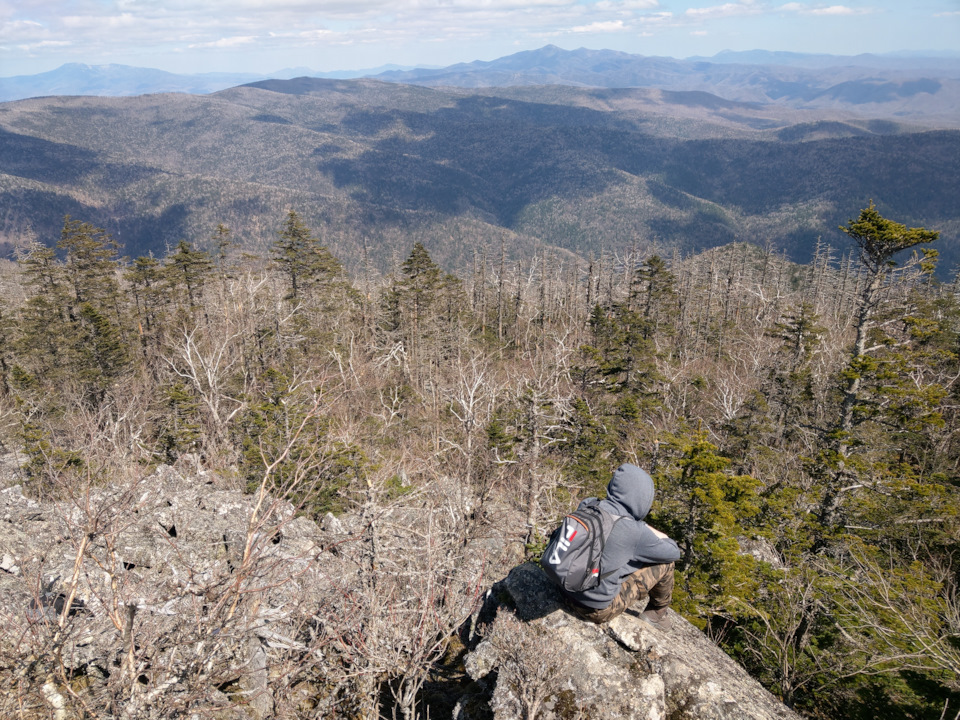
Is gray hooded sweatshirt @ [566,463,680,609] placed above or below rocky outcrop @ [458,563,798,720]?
above

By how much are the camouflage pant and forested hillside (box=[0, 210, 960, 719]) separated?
1.50 metres

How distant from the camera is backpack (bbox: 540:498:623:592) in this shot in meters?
4.82

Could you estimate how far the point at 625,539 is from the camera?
5020mm

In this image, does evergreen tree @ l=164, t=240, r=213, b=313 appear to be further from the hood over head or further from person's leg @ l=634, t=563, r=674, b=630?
the hood over head

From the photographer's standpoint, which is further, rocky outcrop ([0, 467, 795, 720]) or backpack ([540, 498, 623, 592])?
backpack ([540, 498, 623, 592])

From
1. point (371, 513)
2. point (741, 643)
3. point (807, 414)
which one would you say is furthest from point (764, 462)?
point (371, 513)

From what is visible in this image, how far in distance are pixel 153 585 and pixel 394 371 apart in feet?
91.1

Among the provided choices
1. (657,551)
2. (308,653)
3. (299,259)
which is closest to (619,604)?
(657,551)

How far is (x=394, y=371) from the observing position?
34.6m

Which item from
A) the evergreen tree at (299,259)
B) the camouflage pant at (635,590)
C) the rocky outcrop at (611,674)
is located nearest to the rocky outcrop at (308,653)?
the rocky outcrop at (611,674)

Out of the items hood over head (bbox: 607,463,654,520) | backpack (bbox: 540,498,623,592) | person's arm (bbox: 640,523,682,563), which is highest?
hood over head (bbox: 607,463,654,520)

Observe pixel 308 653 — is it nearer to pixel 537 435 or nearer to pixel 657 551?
pixel 657 551

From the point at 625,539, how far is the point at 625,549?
11 cm

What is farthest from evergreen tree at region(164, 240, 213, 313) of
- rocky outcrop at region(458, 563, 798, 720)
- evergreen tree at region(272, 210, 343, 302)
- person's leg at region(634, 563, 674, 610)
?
person's leg at region(634, 563, 674, 610)
